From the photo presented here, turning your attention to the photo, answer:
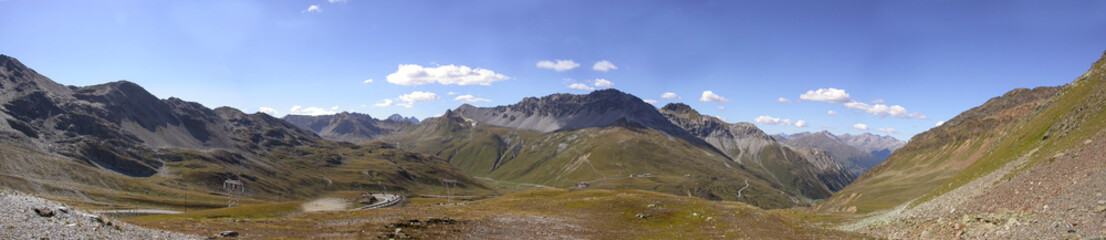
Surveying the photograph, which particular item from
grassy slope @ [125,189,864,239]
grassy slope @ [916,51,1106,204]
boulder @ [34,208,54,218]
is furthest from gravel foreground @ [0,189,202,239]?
grassy slope @ [916,51,1106,204]

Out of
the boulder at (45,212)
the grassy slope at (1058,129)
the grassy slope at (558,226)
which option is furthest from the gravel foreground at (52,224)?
the grassy slope at (1058,129)

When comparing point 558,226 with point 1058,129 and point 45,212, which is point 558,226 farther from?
point 1058,129

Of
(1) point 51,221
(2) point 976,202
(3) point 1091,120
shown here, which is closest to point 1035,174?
A: (2) point 976,202

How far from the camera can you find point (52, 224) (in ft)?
92.0

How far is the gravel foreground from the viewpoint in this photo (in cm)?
2609

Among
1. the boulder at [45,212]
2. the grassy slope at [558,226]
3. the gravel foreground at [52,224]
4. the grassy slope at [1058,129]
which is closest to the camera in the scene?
the gravel foreground at [52,224]

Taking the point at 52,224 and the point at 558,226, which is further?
the point at 558,226

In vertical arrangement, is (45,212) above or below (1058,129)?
below

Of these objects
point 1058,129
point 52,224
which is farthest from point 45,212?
point 1058,129

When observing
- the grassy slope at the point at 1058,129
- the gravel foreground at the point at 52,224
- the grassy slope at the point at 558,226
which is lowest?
the grassy slope at the point at 558,226

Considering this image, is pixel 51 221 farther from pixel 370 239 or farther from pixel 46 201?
pixel 370 239

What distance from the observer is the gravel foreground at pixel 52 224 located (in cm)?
2609

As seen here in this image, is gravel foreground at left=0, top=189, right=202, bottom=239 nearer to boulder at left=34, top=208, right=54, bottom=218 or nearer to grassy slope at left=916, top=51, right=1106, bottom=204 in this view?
boulder at left=34, top=208, right=54, bottom=218

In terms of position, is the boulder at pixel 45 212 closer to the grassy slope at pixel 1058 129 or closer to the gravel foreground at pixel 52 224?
the gravel foreground at pixel 52 224
